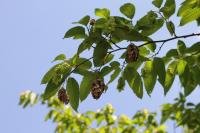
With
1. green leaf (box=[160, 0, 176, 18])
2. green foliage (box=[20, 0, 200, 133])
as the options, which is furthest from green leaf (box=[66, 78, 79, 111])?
green leaf (box=[160, 0, 176, 18])

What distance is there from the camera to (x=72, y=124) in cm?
623

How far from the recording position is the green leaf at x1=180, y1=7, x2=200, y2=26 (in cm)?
234

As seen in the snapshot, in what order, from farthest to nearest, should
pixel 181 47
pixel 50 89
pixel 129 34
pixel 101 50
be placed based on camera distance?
pixel 181 47 < pixel 50 89 < pixel 101 50 < pixel 129 34

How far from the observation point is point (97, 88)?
89.7 inches

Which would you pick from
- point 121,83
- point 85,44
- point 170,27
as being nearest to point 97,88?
point 85,44

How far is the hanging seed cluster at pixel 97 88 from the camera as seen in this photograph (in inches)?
87.7

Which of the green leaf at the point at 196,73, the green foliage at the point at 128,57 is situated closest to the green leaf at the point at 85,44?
the green foliage at the point at 128,57

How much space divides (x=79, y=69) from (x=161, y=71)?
0.47 m

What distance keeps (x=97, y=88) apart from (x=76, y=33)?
1.07ft

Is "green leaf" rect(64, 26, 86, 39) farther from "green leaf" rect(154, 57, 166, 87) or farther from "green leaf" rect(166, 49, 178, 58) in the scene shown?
"green leaf" rect(166, 49, 178, 58)

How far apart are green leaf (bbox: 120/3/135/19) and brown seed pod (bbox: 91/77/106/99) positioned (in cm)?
39

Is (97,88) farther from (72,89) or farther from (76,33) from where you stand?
(76,33)

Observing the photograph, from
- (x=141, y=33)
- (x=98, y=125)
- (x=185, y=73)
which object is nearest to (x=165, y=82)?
(x=185, y=73)

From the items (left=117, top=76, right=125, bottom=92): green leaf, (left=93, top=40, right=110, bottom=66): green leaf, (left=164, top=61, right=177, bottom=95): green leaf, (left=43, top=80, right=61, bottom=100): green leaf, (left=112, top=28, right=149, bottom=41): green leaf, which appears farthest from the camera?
(left=117, top=76, right=125, bottom=92): green leaf
